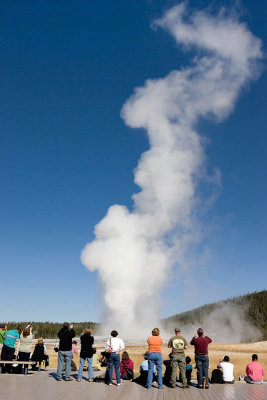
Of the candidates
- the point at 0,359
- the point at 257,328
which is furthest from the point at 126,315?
the point at 0,359

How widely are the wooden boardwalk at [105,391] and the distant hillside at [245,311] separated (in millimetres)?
127620

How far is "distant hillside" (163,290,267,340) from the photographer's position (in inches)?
5832

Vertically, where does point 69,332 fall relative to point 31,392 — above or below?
above

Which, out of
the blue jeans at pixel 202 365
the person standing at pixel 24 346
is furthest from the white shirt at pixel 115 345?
the person standing at pixel 24 346

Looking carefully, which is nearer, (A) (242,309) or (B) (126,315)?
(B) (126,315)

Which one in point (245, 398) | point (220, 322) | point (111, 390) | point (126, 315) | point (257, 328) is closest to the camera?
point (245, 398)

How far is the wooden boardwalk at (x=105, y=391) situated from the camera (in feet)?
41.0

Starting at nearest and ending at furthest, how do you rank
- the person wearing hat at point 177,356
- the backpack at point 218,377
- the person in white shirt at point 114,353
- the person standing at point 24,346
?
1. the person in white shirt at point 114,353
2. the person wearing hat at point 177,356
3. the backpack at point 218,377
4. the person standing at point 24,346

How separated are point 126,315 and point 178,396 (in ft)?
286

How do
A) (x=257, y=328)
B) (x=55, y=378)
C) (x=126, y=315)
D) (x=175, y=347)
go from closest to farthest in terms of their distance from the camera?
1. (x=175, y=347)
2. (x=55, y=378)
3. (x=126, y=315)
4. (x=257, y=328)

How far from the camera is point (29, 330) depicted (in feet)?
60.7

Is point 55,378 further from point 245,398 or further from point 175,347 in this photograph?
point 245,398

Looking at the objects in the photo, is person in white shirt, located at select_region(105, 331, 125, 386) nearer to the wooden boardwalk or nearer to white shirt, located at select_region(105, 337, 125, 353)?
white shirt, located at select_region(105, 337, 125, 353)

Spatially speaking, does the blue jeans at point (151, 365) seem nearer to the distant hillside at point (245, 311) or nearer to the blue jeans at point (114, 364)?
the blue jeans at point (114, 364)
